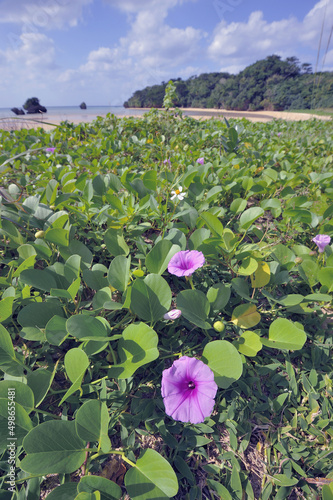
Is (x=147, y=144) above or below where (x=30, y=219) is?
above

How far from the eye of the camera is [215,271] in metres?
1.37

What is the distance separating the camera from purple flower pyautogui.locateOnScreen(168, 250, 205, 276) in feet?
3.34

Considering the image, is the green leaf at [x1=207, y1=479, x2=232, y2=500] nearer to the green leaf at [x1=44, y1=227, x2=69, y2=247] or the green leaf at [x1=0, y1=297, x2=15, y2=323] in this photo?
the green leaf at [x1=0, y1=297, x2=15, y2=323]

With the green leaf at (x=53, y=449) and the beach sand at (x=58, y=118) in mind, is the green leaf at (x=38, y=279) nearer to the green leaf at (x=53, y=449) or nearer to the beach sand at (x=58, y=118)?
the green leaf at (x=53, y=449)

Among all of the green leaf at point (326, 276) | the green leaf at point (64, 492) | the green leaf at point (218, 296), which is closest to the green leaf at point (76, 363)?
the green leaf at point (64, 492)

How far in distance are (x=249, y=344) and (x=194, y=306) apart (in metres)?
0.24

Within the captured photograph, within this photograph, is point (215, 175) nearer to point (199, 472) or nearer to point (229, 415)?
point (229, 415)

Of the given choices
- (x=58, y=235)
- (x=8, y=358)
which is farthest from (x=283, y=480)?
(x=58, y=235)

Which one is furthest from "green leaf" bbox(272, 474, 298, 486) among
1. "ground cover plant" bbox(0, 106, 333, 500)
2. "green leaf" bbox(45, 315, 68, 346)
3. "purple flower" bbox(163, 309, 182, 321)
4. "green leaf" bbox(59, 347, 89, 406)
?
"green leaf" bbox(45, 315, 68, 346)

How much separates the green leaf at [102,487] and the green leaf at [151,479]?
0.03 m

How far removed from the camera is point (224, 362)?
83 cm

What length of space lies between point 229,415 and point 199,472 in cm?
19

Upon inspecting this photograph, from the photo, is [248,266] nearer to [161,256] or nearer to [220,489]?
[161,256]

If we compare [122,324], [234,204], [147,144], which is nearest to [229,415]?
[122,324]
